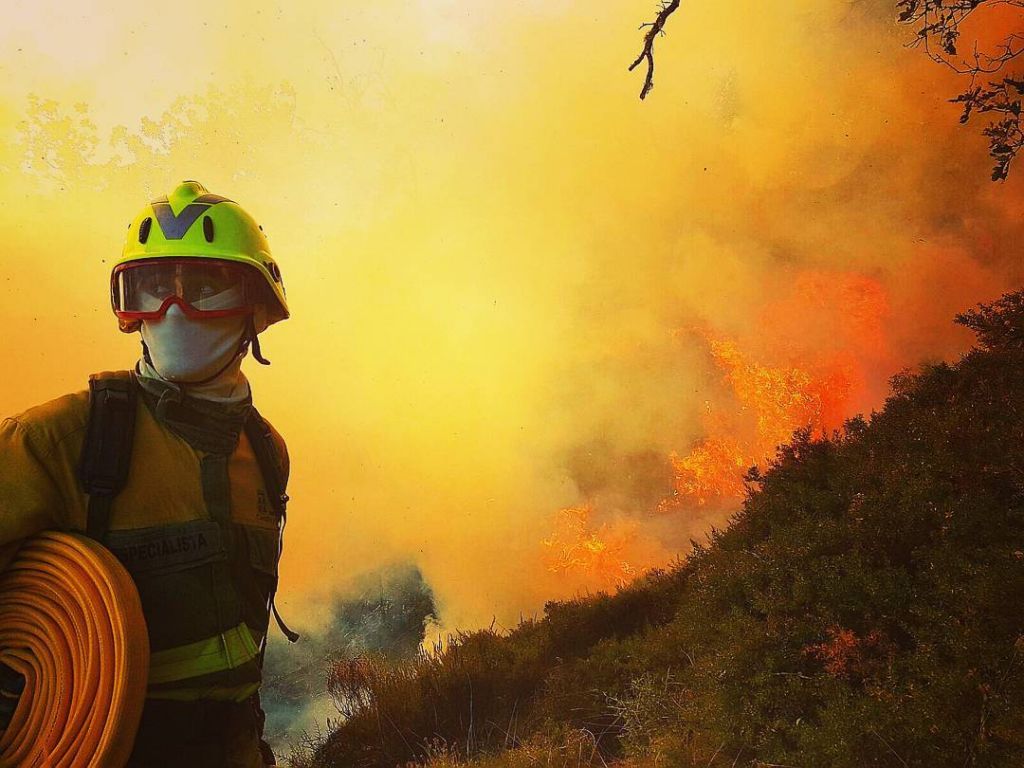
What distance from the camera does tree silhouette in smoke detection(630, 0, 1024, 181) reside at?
443 centimetres

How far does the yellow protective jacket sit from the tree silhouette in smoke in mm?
3633

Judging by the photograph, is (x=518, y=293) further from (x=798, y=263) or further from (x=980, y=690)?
(x=980, y=690)

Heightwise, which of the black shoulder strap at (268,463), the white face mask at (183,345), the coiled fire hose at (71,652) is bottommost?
the coiled fire hose at (71,652)

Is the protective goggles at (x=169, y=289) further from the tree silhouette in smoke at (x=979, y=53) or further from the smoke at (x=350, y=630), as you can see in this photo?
the smoke at (x=350, y=630)

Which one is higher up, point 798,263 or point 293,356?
point 293,356

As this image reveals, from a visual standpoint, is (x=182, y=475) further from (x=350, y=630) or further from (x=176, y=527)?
(x=350, y=630)

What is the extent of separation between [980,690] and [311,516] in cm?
1694

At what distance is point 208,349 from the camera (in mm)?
2543

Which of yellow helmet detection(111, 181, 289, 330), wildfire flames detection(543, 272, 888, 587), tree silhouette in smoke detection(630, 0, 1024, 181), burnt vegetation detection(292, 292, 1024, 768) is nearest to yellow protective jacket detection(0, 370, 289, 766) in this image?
yellow helmet detection(111, 181, 289, 330)

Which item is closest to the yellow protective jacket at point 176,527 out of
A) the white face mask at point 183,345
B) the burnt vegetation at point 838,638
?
the white face mask at point 183,345

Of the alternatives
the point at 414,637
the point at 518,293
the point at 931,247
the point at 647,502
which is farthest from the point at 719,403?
the point at 414,637

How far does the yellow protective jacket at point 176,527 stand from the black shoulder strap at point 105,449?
0.11 feet

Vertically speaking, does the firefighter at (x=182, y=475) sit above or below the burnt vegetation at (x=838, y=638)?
above

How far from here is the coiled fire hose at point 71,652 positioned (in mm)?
Result: 1921
